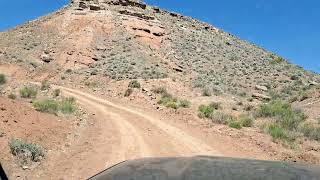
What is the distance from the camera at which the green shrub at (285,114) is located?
77.5 ft

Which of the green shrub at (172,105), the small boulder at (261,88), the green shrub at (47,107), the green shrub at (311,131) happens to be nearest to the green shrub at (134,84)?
Result: the green shrub at (172,105)

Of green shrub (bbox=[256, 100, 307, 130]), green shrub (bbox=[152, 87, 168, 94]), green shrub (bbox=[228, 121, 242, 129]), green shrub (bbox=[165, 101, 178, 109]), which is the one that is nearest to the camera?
green shrub (bbox=[228, 121, 242, 129])

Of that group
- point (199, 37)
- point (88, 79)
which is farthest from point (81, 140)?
point (199, 37)

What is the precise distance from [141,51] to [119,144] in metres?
39.4

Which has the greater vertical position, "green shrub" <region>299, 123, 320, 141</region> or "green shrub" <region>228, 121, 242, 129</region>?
"green shrub" <region>299, 123, 320, 141</region>

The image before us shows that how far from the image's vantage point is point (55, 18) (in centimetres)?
6569

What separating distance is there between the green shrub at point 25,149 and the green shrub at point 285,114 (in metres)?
12.3

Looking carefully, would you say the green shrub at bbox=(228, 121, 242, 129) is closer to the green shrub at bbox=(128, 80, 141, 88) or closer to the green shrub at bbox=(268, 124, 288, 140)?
the green shrub at bbox=(268, 124, 288, 140)

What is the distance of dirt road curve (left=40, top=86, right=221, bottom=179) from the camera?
14.7 m

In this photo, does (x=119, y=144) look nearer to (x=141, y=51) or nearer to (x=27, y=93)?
(x=27, y=93)

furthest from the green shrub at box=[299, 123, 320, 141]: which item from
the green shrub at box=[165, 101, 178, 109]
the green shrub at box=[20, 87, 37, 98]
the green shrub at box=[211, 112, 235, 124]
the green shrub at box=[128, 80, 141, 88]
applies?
the green shrub at box=[128, 80, 141, 88]

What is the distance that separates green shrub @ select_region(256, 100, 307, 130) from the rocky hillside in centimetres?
1195

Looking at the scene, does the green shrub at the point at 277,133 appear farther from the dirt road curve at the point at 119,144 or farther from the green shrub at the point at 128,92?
the green shrub at the point at 128,92

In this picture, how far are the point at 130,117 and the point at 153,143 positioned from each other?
634cm
